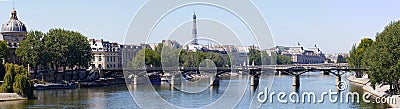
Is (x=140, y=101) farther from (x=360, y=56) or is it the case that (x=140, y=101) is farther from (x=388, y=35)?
(x=360, y=56)

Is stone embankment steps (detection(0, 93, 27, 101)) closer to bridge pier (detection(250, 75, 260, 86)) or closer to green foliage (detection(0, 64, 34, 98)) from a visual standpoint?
green foliage (detection(0, 64, 34, 98))

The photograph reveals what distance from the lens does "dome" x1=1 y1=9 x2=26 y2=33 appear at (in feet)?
204

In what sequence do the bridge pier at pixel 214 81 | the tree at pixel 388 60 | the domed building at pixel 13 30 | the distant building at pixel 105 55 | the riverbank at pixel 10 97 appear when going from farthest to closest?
the distant building at pixel 105 55 → the domed building at pixel 13 30 → the bridge pier at pixel 214 81 → the riverbank at pixel 10 97 → the tree at pixel 388 60

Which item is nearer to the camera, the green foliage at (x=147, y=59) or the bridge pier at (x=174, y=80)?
the bridge pier at (x=174, y=80)

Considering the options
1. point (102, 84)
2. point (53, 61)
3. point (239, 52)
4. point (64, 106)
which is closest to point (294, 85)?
point (102, 84)

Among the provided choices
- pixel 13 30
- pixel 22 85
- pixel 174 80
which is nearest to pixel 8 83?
pixel 22 85

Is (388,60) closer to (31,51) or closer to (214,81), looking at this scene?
(214,81)

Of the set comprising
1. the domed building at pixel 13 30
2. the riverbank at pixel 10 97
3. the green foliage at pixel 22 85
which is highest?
the domed building at pixel 13 30

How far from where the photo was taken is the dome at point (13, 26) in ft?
204

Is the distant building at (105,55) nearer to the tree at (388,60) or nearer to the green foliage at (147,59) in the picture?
the green foliage at (147,59)

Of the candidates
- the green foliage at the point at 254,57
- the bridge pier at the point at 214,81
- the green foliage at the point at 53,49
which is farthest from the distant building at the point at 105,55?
the green foliage at the point at 254,57

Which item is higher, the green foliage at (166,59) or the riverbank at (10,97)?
the green foliage at (166,59)

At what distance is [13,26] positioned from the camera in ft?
204

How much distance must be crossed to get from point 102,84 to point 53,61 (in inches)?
169
